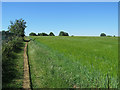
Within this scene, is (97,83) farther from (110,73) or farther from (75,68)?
(75,68)

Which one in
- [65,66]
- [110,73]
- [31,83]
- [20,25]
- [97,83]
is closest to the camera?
[110,73]

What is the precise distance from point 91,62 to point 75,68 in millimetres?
1007

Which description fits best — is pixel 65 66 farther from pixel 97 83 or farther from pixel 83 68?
pixel 97 83

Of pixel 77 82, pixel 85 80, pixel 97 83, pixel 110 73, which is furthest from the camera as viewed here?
pixel 77 82

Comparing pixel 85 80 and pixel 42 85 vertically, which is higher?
pixel 85 80

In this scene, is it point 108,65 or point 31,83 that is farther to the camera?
point 31,83

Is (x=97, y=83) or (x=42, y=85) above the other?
(x=97, y=83)

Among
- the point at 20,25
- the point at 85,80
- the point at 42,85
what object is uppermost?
the point at 20,25

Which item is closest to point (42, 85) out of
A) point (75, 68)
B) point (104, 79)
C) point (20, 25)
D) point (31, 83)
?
point (31, 83)

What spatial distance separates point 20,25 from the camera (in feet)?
116

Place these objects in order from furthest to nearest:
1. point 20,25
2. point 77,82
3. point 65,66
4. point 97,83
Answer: point 20,25
point 65,66
point 77,82
point 97,83

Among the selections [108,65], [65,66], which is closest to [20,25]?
[65,66]

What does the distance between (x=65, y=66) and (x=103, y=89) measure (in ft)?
9.49

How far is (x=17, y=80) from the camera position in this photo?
549 cm
